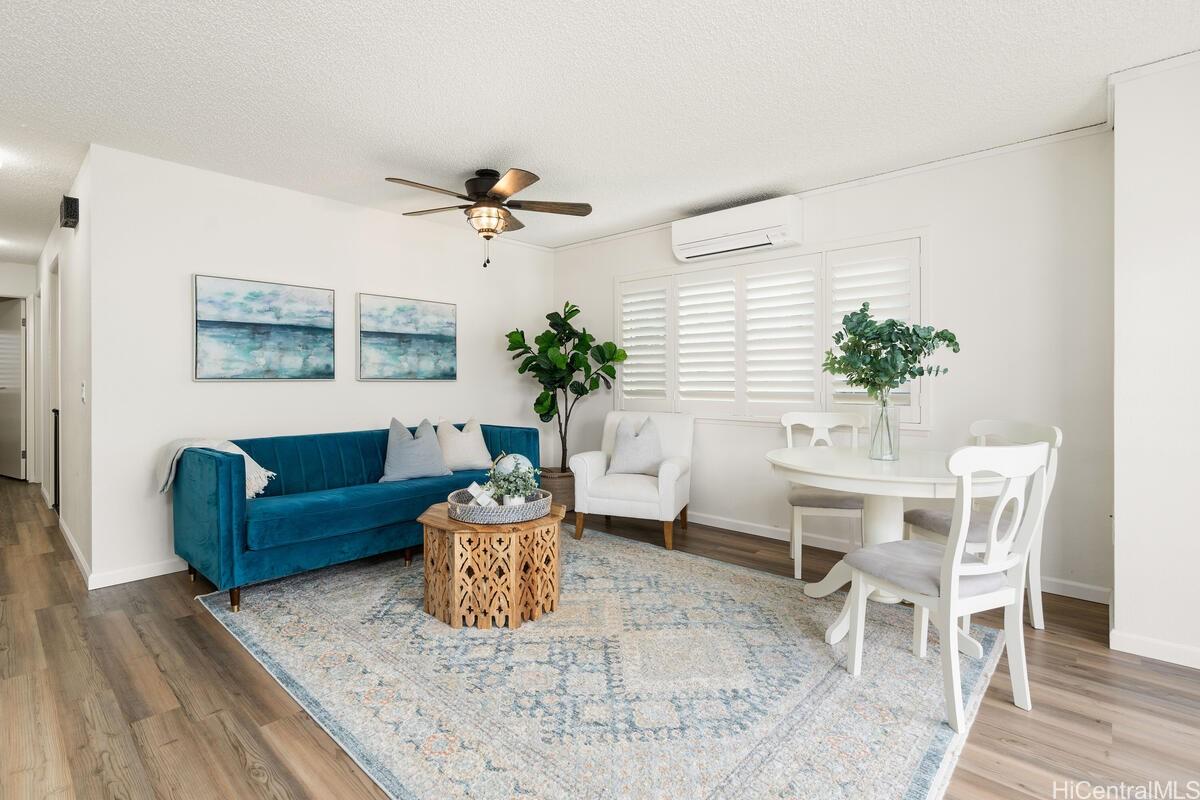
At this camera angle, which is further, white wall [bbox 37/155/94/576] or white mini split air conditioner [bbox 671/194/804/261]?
white mini split air conditioner [bbox 671/194/804/261]

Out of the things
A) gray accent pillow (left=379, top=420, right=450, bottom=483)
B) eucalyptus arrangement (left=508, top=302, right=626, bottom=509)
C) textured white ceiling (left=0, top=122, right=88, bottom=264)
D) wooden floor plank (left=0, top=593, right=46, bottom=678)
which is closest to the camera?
wooden floor plank (left=0, top=593, right=46, bottom=678)

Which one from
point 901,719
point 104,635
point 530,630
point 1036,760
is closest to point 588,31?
point 530,630

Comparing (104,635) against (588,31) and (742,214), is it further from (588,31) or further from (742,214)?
(742,214)

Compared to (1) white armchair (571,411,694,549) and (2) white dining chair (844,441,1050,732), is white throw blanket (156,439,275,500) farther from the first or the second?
(2) white dining chair (844,441,1050,732)

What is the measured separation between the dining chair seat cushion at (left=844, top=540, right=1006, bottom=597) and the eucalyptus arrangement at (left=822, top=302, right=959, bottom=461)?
1.95 feet

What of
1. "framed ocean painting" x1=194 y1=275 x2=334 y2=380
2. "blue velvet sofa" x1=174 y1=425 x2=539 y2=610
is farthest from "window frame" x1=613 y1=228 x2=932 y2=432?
"framed ocean painting" x1=194 y1=275 x2=334 y2=380

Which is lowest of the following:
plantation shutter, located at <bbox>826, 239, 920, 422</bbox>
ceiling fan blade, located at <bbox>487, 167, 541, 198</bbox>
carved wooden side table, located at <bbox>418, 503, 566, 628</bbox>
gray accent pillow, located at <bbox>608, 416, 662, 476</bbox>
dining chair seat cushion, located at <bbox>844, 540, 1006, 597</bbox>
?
carved wooden side table, located at <bbox>418, 503, 566, 628</bbox>

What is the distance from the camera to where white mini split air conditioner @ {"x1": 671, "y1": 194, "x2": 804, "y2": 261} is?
4055mm

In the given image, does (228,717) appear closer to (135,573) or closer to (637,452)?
(135,573)

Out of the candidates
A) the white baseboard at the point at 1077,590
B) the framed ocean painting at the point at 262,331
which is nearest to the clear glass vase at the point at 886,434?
the white baseboard at the point at 1077,590

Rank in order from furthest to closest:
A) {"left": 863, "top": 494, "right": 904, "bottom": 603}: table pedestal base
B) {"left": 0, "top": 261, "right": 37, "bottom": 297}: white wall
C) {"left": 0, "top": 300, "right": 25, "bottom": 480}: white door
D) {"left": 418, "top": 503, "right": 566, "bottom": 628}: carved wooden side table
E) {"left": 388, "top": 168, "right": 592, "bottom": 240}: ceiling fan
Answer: {"left": 0, "top": 300, "right": 25, "bottom": 480}: white door < {"left": 0, "top": 261, "right": 37, "bottom": 297}: white wall < {"left": 388, "top": 168, "right": 592, "bottom": 240}: ceiling fan < {"left": 863, "top": 494, "right": 904, "bottom": 603}: table pedestal base < {"left": 418, "top": 503, "right": 566, "bottom": 628}: carved wooden side table

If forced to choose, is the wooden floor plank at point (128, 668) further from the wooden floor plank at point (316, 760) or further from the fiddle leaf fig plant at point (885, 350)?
the fiddle leaf fig plant at point (885, 350)

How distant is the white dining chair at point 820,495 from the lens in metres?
3.33

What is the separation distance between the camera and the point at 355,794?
1.65 meters
